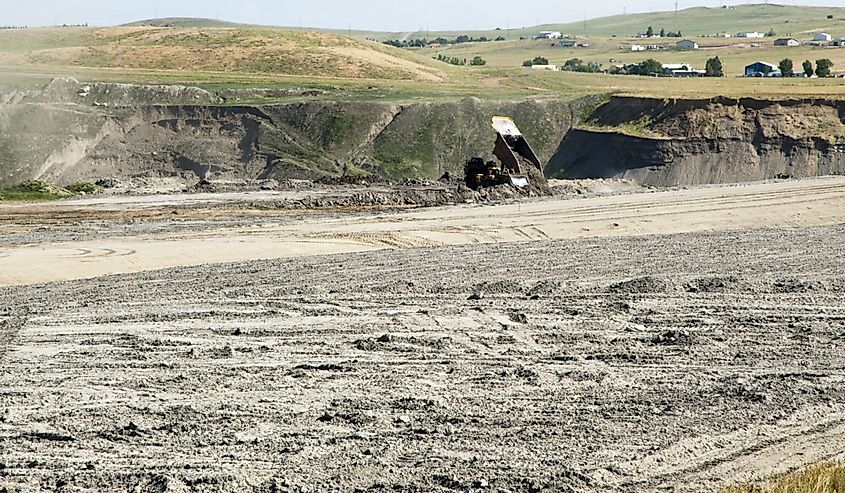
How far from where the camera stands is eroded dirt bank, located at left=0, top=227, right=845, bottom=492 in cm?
1025

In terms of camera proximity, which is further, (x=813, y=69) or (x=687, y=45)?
(x=687, y=45)

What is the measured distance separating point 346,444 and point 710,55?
122103 mm

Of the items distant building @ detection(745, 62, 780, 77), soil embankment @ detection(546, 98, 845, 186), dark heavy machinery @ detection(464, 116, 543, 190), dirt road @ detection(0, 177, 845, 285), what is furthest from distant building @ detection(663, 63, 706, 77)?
dark heavy machinery @ detection(464, 116, 543, 190)

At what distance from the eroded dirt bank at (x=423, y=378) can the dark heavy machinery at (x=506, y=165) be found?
1626 cm

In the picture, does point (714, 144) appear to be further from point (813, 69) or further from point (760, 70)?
point (813, 69)

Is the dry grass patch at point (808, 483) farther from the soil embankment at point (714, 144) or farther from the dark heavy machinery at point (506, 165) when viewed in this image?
the soil embankment at point (714, 144)

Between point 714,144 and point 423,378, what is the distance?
3642 cm

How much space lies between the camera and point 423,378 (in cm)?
1330

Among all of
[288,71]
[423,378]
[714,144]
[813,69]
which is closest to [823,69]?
[813,69]

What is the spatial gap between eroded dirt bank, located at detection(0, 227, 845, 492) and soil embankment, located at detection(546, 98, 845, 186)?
2551cm

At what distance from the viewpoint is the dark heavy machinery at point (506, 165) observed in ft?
123

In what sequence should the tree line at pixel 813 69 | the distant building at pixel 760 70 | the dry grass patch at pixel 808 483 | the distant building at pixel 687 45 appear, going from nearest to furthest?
the dry grass patch at pixel 808 483 → the tree line at pixel 813 69 → the distant building at pixel 760 70 → the distant building at pixel 687 45

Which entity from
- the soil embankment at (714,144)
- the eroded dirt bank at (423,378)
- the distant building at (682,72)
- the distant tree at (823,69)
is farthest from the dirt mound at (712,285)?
the distant building at (682,72)

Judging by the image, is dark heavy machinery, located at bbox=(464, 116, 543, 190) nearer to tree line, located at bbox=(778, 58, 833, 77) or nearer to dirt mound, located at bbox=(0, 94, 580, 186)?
dirt mound, located at bbox=(0, 94, 580, 186)
